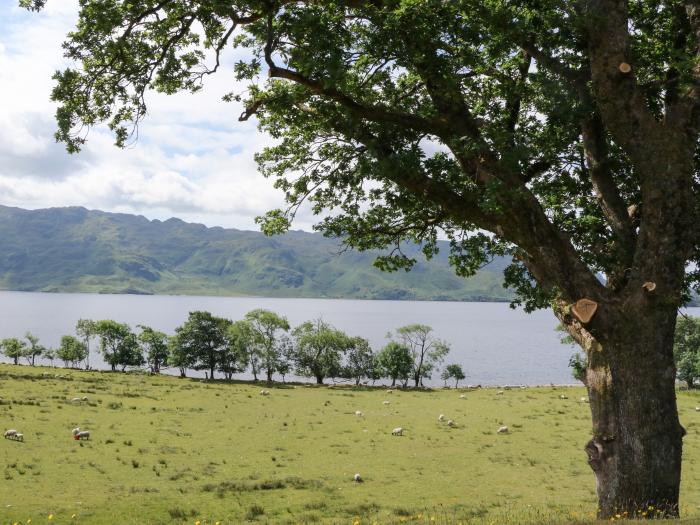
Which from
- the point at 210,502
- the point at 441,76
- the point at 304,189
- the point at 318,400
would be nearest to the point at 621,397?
the point at 441,76

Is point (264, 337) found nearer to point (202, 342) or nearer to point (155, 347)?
point (202, 342)

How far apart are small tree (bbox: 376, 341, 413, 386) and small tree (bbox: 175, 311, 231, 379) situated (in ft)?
96.1

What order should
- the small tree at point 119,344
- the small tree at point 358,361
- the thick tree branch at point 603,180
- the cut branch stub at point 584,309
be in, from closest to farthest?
the cut branch stub at point 584,309, the thick tree branch at point 603,180, the small tree at point 358,361, the small tree at point 119,344

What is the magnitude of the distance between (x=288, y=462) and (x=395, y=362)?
235 feet

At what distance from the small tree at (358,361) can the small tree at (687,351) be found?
175ft

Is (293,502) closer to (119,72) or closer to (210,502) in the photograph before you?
(210,502)

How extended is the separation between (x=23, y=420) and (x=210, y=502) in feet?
70.1

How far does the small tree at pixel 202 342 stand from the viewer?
94.8 meters

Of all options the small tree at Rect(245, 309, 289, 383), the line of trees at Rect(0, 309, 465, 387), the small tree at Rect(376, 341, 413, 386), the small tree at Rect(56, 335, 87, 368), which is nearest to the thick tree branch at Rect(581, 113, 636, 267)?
the line of trees at Rect(0, 309, 465, 387)

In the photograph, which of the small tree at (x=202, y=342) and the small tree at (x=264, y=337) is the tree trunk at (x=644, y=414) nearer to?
the small tree at (x=264, y=337)

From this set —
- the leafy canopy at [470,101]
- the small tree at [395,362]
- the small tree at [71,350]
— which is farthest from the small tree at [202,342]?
the leafy canopy at [470,101]

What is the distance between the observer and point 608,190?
11.5m

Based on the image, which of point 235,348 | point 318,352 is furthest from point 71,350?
point 318,352

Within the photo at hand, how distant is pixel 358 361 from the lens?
104438 mm
